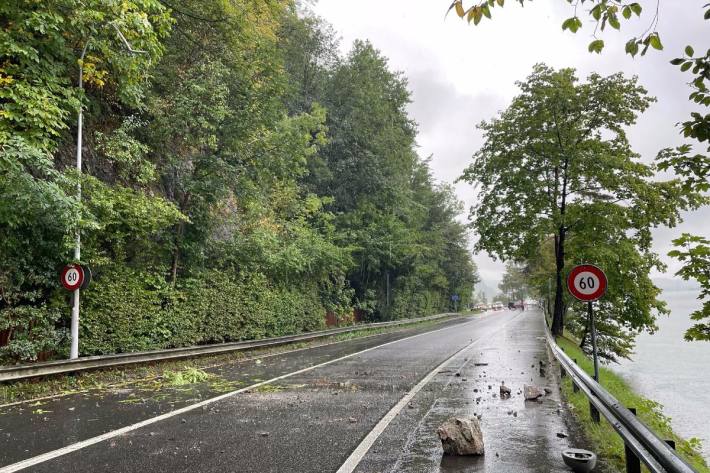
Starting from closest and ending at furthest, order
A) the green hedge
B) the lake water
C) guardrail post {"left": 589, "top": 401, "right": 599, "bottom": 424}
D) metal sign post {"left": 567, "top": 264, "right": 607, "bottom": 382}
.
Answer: guardrail post {"left": 589, "top": 401, "right": 599, "bottom": 424}, metal sign post {"left": 567, "top": 264, "right": 607, "bottom": 382}, the green hedge, the lake water

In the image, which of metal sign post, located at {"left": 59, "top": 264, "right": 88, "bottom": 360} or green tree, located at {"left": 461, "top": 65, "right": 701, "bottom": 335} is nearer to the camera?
metal sign post, located at {"left": 59, "top": 264, "right": 88, "bottom": 360}

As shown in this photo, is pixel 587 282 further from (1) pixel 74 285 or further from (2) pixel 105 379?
(1) pixel 74 285

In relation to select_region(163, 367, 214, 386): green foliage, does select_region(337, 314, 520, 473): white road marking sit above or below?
above

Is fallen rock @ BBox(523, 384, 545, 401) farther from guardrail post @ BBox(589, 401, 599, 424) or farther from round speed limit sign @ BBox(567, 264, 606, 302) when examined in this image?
round speed limit sign @ BBox(567, 264, 606, 302)

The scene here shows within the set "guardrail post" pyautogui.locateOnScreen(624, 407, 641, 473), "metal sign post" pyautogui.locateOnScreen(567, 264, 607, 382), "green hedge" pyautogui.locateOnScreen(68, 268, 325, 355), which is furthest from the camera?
"green hedge" pyautogui.locateOnScreen(68, 268, 325, 355)

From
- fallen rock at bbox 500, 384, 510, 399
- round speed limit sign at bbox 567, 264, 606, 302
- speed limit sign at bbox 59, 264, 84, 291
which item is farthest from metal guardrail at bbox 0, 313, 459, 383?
round speed limit sign at bbox 567, 264, 606, 302

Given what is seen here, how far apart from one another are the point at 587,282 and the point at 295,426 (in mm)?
5974

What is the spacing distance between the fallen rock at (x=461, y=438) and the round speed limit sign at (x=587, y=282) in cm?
451

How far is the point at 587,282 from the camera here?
9.18 metres

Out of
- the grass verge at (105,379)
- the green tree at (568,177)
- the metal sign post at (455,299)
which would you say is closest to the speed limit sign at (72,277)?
the grass verge at (105,379)

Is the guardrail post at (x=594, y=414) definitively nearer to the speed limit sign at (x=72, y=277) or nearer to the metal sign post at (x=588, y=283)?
the metal sign post at (x=588, y=283)

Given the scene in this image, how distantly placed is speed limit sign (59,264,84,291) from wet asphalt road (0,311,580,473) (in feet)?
9.98

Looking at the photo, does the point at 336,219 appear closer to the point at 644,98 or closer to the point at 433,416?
the point at 644,98

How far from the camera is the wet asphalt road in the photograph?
5203mm
